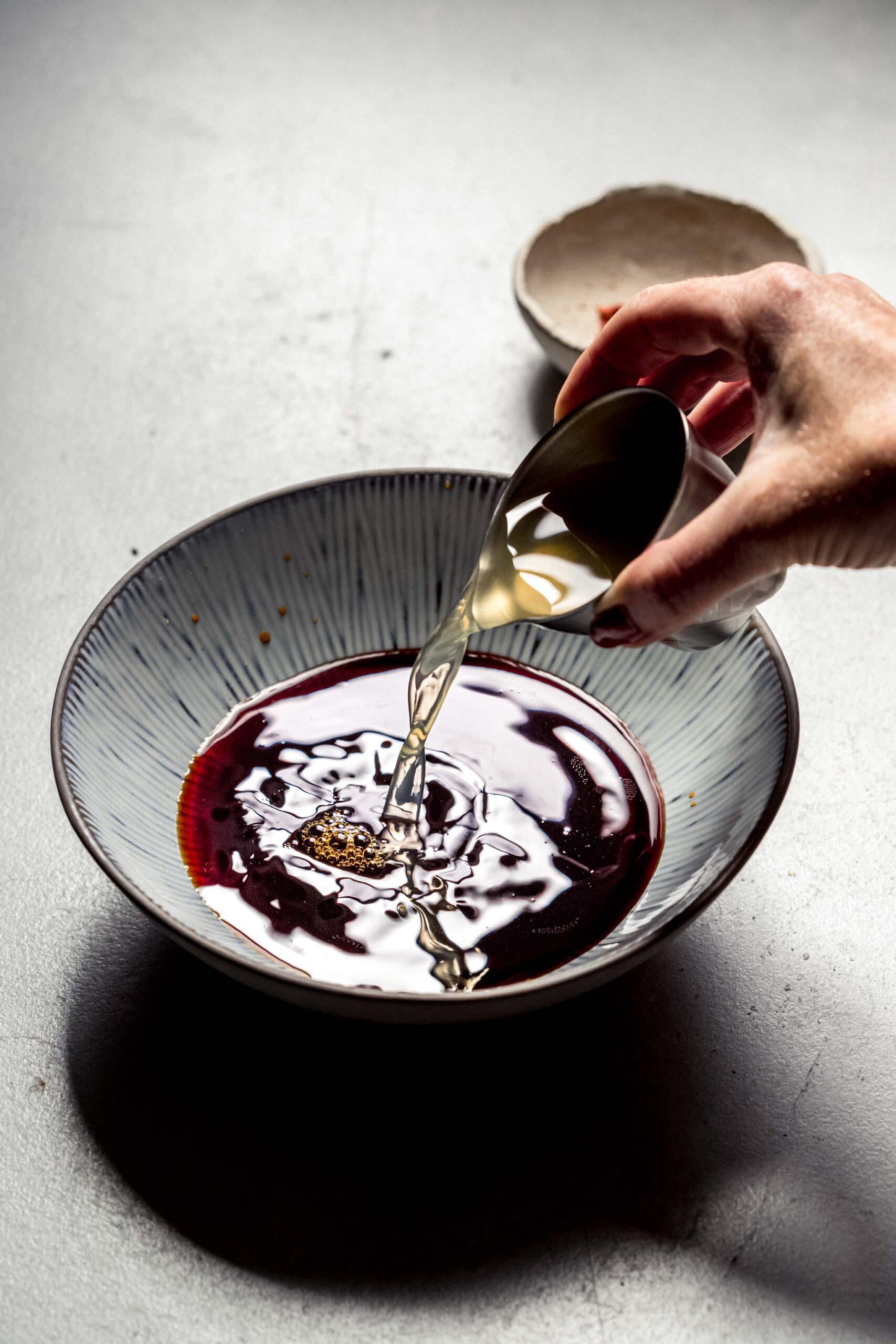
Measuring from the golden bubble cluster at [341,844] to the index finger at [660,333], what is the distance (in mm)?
332

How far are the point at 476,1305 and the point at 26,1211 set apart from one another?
27 cm

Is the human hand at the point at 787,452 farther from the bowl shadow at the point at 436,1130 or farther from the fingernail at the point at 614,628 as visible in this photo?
the bowl shadow at the point at 436,1130

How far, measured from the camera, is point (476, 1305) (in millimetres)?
727

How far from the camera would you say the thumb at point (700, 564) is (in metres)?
0.68

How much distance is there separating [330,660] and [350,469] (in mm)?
331

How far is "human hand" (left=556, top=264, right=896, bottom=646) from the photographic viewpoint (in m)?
0.69

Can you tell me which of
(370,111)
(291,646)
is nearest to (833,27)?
(370,111)

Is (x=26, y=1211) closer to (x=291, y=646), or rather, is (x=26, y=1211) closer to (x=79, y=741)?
(x=79, y=741)

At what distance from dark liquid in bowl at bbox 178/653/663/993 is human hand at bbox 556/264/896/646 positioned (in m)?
0.21

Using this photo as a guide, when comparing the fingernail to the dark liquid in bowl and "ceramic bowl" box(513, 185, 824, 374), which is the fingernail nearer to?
the dark liquid in bowl

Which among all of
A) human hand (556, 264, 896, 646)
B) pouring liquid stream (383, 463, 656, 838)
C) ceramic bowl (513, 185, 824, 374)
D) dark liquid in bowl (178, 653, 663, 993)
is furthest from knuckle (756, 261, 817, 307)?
ceramic bowl (513, 185, 824, 374)

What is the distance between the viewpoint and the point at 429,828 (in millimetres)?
919

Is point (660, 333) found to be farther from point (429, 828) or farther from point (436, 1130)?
point (436, 1130)

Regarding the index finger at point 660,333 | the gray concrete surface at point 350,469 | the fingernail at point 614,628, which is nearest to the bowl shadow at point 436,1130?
the gray concrete surface at point 350,469
